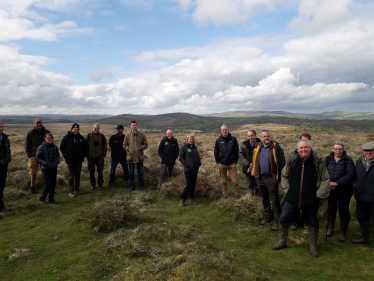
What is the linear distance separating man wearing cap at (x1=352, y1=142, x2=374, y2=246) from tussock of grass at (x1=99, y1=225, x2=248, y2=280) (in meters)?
3.27

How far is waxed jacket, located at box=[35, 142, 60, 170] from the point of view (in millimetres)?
7777

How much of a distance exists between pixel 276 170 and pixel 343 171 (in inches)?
58.6

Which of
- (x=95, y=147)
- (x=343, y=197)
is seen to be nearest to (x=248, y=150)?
(x=343, y=197)

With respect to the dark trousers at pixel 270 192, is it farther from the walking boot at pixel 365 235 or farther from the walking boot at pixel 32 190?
the walking boot at pixel 32 190

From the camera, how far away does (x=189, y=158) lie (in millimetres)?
8094

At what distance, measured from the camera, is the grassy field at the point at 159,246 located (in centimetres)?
390

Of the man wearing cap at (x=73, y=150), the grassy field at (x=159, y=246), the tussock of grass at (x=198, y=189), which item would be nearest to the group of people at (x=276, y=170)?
the man wearing cap at (x=73, y=150)

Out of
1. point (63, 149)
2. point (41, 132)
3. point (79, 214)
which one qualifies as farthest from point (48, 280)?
point (41, 132)

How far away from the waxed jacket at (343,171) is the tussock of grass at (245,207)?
2378 millimetres

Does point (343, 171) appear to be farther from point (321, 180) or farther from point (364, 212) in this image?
point (321, 180)

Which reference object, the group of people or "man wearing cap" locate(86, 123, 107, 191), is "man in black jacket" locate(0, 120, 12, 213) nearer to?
the group of people

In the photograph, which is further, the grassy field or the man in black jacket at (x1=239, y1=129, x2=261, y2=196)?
the man in black jacket at (x1=239, y1=129, x2=261, y2=196)

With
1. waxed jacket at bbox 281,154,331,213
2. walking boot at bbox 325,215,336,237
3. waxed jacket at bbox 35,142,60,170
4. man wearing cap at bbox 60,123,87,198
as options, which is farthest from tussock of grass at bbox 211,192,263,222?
waxed jacket at bbox 35,142,60,170

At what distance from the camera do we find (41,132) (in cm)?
898
